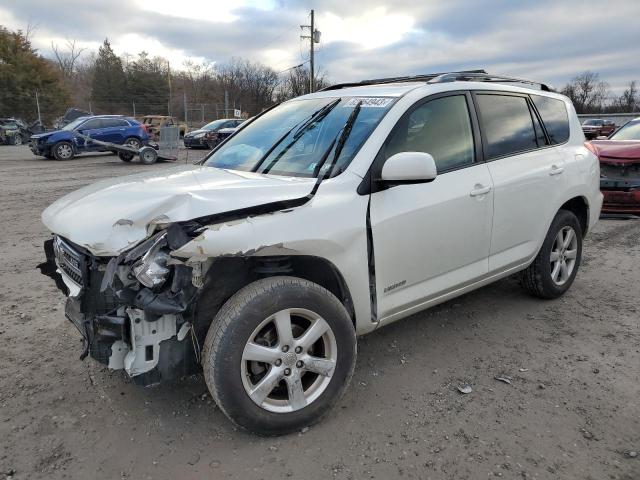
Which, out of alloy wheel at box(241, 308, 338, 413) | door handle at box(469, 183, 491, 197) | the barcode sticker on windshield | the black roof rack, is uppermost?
the black roof rack

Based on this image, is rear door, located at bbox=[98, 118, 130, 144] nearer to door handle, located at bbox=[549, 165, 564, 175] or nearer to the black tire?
the black tire

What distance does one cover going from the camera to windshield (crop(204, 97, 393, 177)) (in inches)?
122

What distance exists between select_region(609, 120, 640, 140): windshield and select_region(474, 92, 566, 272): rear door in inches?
238

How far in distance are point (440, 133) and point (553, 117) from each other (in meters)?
1.60

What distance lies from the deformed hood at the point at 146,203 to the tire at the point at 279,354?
0.46 m

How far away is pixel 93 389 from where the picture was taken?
10.3ft

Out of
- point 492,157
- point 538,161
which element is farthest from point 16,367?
point 538,161

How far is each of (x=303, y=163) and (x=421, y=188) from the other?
29.4 inches

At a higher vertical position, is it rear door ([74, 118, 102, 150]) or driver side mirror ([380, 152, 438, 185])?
rear door ([74, 118, 102, 150])

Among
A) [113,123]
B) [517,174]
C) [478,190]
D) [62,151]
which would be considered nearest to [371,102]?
[478,190]

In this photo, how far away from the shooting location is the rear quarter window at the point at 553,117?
4.29 metres

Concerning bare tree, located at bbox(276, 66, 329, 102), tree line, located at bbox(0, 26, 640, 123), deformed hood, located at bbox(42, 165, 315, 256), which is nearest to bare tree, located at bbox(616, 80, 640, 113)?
tree line, located at bbox(0, 26, 640, 123)

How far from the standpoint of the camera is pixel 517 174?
149 inches

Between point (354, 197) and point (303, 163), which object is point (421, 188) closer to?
point (354, 197)
